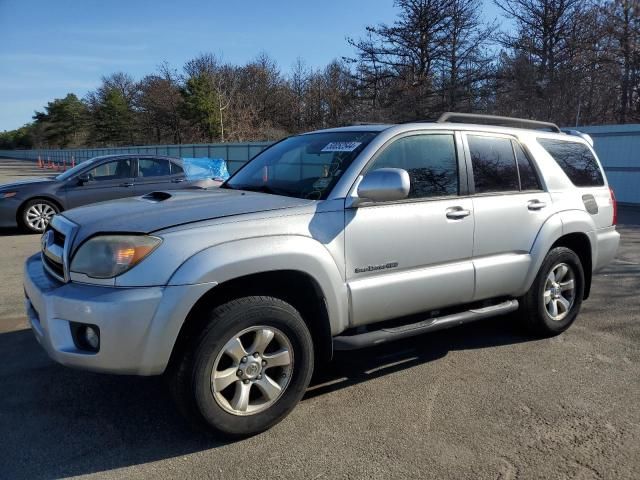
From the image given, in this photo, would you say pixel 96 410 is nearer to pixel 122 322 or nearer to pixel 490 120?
pixel 122 322

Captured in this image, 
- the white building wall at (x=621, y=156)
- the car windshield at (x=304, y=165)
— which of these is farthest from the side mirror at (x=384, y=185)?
the white building wall at (x=621, y=156)

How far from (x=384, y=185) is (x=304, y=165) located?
84 centimetres

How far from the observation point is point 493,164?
4.24 meters

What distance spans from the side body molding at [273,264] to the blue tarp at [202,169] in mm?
8533

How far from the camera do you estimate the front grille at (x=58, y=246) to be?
Answer: 2994 mm

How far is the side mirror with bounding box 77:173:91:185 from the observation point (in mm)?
10250

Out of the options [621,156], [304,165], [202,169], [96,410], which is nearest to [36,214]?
[202,169]

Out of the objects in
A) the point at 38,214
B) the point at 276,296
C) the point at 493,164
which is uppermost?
the point at 493,164

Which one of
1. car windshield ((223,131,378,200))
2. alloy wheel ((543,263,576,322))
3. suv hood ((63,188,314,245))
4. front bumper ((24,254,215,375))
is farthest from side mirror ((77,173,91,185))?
alloy wheel ((543,263,576,322))

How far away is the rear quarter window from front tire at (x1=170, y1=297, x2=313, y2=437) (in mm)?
3034

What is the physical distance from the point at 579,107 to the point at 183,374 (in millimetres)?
26557

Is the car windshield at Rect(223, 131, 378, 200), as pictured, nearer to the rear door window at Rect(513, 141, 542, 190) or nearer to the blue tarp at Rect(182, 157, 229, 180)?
the rear door window at Rect(513, 141, 542, 190)

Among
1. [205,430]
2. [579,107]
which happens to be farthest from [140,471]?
[579,107]

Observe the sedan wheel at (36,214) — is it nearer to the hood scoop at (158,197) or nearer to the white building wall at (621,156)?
the hood scoop at (158,197)
